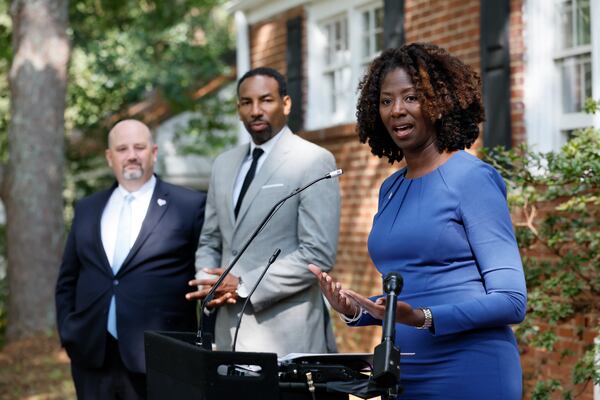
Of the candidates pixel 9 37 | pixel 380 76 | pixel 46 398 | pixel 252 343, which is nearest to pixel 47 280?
pixel 46 398

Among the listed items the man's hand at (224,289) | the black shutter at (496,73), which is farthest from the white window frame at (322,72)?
the man's hand at (224,289)

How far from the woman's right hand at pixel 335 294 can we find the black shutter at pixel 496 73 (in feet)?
16.1

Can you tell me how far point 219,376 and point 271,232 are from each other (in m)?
1.96

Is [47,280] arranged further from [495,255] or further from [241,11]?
[495,255]

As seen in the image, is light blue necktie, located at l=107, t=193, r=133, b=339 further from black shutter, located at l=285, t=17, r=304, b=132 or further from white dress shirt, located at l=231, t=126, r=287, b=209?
black shutter, located at l=285, t=17, r=304, b=132

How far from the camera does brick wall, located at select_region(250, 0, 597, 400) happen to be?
702cm

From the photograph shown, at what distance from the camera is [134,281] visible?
5062 mm

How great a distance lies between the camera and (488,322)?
2.74m

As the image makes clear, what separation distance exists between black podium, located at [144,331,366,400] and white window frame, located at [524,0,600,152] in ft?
16.4

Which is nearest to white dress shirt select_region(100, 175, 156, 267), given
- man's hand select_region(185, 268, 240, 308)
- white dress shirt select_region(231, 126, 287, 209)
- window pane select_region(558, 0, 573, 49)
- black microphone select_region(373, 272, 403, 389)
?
white dress shirt select_region(231, 126, 287, 209)

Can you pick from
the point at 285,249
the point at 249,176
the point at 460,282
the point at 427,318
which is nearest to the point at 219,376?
the point at 427,318

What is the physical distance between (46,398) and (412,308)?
7.29m

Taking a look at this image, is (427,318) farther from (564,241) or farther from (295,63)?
(295,63)

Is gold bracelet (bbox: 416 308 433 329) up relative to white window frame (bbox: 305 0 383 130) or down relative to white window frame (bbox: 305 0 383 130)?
down
